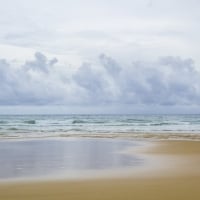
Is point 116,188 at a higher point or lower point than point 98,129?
higher

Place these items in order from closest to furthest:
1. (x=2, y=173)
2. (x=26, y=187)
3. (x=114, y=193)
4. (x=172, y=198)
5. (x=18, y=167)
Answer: (x=172, y=198) < (x=114, y=193) < (x=26, y=187) < (x=2, y=173) < (x=18, y=167)

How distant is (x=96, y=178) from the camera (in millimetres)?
9453

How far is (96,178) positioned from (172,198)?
2.64 meters

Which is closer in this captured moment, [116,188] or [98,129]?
[116,188]

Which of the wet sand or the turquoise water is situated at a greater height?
the wet sand

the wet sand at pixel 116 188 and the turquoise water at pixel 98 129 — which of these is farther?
the turquoise water at pixel 98 129

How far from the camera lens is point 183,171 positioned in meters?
10.6

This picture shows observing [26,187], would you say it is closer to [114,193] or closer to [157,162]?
[114,193]

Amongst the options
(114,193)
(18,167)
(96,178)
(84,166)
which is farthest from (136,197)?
(18,167)

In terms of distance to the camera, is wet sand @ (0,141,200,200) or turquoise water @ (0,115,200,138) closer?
wet sand @ (0,141,200,200)

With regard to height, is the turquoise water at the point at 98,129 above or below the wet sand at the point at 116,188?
below

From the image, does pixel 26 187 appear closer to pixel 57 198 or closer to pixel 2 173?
pixel 57 198

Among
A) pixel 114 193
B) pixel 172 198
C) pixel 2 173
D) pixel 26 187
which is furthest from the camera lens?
pixel 2 173

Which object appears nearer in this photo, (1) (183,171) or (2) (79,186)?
(2) (79,186)
